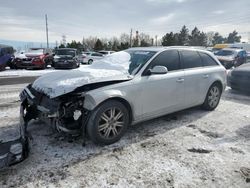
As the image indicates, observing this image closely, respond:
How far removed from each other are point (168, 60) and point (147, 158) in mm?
2091

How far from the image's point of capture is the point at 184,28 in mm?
62500

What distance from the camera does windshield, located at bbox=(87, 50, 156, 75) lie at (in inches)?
156

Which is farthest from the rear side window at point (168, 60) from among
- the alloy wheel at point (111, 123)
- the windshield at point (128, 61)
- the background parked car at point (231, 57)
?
the background parked car at point (231, 57)

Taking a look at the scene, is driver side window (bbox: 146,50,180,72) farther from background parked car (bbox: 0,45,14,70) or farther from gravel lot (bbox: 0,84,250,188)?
background parked car (bbox: 0,45,14,70)

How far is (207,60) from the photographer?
529 centimetres

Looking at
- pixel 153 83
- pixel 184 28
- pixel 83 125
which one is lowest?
pixel 83 125

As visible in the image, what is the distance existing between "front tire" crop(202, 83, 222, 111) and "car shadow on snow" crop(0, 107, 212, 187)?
2.72ft

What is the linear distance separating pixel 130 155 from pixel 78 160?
78 centimetres

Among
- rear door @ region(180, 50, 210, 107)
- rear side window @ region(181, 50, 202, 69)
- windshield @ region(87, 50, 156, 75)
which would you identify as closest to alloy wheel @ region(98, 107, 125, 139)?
windshield @ region(87, 50, 156, 75)

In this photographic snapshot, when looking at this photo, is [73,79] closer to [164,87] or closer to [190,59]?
[164,87]

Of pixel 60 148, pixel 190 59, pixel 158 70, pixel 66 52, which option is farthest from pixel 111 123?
pixel 66 52

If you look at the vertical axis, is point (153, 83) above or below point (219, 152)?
above

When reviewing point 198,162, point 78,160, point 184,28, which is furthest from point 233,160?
point 184,28

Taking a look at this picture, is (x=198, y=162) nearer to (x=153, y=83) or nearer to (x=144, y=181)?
(x=144, y=181)
